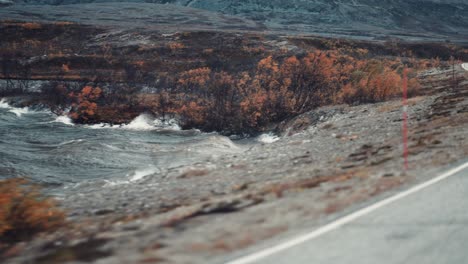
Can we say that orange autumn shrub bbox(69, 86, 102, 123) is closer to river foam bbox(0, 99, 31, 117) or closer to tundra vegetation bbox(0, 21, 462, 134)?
tundra vegetation bbox(0, 21, 462, 134)

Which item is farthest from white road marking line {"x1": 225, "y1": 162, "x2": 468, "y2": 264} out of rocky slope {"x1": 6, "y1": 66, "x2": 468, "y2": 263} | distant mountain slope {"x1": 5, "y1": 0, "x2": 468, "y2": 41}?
distant mountain slope {"x1": 5, "y1": 0, "x2": 468, "y2": 41}

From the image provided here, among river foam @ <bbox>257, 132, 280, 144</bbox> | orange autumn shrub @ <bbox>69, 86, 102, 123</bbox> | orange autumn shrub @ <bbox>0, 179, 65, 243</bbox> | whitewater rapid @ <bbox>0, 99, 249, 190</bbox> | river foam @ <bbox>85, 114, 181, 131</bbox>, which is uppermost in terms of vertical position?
orange autumn shrub @ <bbox>0, 179, 65, 243</bbox>

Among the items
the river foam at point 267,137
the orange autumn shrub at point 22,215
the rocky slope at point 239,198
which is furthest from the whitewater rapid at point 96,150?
the orange autumn shrub at point 22,215

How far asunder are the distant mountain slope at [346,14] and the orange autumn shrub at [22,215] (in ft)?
482

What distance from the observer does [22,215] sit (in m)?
9.03

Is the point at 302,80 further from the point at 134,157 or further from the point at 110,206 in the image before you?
the point at 110,206

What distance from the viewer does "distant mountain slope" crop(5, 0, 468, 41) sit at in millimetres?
162125

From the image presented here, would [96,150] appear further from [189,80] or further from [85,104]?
[189,80]

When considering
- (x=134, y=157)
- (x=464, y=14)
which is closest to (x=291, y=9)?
(x=464, y=14)

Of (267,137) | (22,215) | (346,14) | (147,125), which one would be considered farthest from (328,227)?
(346,14)

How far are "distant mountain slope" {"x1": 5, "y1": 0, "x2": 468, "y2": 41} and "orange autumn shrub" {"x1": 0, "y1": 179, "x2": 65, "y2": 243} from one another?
147 m

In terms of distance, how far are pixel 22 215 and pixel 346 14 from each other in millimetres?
181490

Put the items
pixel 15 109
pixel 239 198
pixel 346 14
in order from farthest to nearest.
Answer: pixel 346 14 → pixel 15 109 → pixel 239 198

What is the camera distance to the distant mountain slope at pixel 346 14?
6383 inches
